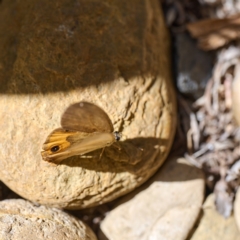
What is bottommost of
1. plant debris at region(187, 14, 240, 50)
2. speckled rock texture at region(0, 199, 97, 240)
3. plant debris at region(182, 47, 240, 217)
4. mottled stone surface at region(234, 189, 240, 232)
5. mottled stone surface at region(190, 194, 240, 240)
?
mottled stone surface at region(190, 194, 240, 240)

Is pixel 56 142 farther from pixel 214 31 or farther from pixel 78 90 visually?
pixel 214 31

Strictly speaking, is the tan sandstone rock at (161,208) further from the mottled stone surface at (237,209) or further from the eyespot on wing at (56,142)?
the eyespot on wing at (56,142)

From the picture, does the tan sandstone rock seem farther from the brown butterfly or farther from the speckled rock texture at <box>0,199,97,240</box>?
the brown butterfly

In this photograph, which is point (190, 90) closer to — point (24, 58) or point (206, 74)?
point (206, 74)

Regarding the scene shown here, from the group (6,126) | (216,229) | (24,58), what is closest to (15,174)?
(6,126)

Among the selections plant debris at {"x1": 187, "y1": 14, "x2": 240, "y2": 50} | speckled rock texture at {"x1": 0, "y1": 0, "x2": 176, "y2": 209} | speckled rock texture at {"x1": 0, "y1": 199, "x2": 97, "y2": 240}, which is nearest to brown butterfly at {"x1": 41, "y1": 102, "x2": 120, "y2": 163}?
→ speckled rock texture at {"x1": 0, "y1": 0, "x2": 176, "y2": 209}

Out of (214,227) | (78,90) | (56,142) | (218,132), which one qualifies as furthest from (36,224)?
(218,132)

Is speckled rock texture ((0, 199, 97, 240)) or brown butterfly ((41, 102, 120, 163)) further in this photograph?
speckled rock texture ((0, 199, 97, 240))
